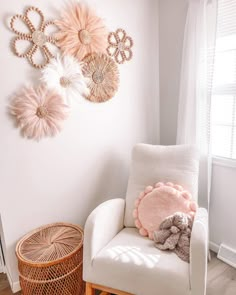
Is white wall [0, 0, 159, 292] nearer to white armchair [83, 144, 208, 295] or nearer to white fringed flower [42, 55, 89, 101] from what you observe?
white fringed flower [42, 55, 89, 101]

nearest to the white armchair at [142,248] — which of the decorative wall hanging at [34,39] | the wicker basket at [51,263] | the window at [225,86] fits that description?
the wicker basket at [51,263]

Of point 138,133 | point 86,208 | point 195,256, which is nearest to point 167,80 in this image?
point 138,133

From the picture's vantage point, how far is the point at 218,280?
1.66 meters

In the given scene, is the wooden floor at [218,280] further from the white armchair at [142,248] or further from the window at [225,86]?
the window at [225,86]

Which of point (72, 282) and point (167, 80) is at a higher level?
point (167, 80)

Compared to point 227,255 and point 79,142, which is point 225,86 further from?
point 227,255

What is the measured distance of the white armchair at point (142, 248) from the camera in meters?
1.15

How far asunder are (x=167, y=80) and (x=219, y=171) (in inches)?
36.3

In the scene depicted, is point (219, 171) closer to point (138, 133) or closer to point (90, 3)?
point (138, 133)

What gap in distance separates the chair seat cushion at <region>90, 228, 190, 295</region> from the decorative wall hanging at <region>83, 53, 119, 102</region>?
1.10 meters

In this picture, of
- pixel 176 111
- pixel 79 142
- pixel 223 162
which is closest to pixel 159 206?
pixel 223 162

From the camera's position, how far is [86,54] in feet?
5.65

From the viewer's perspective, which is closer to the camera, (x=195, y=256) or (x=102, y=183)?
(x=195, y=256)

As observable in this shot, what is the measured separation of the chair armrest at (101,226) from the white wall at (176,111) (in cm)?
78
